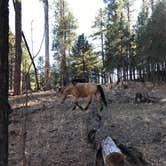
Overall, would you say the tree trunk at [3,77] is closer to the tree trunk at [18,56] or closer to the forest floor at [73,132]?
the forest floor at [73,132]

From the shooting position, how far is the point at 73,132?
36.9ft

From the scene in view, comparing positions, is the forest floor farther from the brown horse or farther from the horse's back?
the horse's back

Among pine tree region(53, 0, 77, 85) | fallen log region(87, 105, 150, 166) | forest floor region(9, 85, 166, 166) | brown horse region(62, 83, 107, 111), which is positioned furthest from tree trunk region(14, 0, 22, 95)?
pine tree region(53, 0, 77, 85)

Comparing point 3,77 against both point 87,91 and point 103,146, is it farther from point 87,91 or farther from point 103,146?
point 87,91

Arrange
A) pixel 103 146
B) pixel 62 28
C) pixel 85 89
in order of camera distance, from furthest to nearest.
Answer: pixel 62 28
pixel 85 89
pixel 103 146

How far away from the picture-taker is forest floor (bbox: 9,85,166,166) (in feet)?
29.5

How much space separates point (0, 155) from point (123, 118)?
24.4 feet

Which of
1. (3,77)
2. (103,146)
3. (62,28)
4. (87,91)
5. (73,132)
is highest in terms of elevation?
(62,28)

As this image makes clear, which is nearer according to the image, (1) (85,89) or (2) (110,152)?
(2) (110,152)

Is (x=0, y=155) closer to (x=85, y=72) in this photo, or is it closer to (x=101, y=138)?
(x=101, y=138)

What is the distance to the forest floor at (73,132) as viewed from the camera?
8.98m

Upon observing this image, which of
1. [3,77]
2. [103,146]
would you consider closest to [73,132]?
[103,146]

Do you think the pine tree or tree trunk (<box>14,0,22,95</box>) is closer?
tree trunk (<box>14,0,22,95</box>)

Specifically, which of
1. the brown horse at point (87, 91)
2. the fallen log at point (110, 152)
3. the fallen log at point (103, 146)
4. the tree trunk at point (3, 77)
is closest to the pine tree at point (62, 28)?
the brown horse at point (87, 91)
